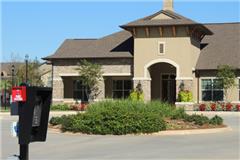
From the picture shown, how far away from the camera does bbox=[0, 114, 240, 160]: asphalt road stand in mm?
13436

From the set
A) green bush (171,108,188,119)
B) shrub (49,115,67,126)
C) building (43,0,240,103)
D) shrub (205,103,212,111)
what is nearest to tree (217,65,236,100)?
building (43,0,240,103)

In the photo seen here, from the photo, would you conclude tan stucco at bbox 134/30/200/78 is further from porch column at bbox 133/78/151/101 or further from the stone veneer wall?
the stone veneer wall

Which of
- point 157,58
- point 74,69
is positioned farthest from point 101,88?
point 157,58

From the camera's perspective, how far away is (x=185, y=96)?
1631 inches

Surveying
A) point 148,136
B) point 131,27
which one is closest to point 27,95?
point 148,136

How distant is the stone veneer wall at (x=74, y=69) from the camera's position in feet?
146

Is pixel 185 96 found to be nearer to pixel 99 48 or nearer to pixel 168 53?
pixel 168 53

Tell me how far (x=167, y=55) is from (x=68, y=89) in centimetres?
1034

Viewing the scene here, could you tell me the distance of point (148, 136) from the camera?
1892 cm

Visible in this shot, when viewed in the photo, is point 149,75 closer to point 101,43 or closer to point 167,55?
point 167,55

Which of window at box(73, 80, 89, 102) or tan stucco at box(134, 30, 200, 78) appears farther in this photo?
window at box(73, 80, 89, 102)

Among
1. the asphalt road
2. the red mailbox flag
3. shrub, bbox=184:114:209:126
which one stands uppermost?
the red mailbox flag

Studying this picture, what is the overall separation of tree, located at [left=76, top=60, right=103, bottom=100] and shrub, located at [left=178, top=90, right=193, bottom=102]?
23.9 feet

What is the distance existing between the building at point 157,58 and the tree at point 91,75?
1.83 ft
